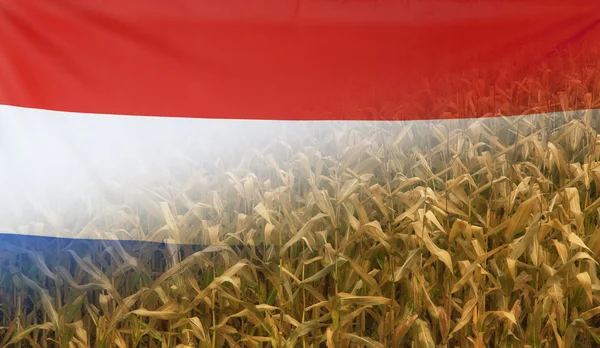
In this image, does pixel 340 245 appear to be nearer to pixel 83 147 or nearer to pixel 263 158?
pixel 263 158

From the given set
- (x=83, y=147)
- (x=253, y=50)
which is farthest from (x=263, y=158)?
(x=83, y=147)

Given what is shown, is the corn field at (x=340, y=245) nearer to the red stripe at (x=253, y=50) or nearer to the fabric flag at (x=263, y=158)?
the fabric flag at (x=263, y=158)

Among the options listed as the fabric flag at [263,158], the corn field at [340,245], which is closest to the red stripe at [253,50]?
the fabric flag at [263,158]

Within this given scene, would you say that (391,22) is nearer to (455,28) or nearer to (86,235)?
(455,28)

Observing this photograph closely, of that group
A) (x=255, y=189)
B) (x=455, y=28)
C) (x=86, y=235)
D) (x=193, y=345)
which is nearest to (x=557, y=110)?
(x=455, y=28)

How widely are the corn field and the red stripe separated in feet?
0.38

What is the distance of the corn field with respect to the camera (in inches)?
96.3

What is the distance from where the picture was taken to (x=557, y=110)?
2896 mm

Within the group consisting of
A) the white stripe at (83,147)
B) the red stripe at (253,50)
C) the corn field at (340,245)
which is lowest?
the corn field at (340,245)

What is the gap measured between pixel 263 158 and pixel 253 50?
41cm

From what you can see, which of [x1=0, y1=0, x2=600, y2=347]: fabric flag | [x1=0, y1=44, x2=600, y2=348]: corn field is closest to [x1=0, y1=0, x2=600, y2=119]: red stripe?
[x1=0, y1=0, x2=600, y2=347]: fabric flag

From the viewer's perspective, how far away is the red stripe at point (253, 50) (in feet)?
8.38

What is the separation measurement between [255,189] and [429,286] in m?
0.73

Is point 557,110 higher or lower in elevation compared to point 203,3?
lower
